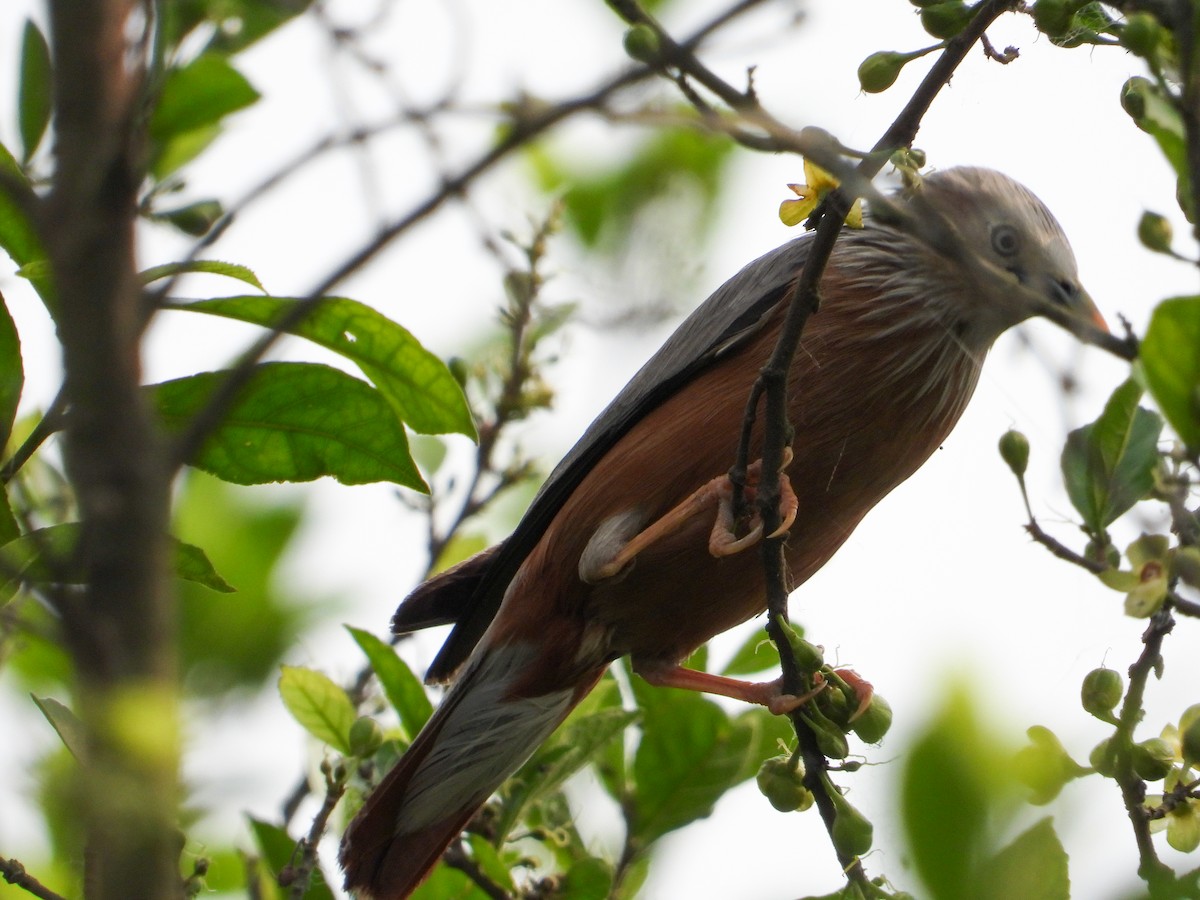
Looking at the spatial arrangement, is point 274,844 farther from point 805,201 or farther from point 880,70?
point 880,70

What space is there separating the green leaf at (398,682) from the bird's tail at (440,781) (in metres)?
0.06

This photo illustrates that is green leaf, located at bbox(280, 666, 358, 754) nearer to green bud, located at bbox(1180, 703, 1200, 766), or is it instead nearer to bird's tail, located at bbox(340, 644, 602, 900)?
bird's tail, located at bbox(340, 644, 602, 900)

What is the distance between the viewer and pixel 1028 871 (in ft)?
4.48

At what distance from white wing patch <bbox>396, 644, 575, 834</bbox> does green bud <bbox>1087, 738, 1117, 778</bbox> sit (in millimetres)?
1970

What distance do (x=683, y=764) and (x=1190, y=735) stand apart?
1.54m

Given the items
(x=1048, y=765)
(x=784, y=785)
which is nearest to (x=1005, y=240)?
(x=784, y=785)

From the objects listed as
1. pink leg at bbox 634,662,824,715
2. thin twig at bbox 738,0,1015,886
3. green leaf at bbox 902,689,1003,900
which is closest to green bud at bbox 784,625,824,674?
thin twig at bbox 738,0,1015,886

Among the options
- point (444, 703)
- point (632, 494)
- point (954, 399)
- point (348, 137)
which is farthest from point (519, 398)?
point (348, 137)

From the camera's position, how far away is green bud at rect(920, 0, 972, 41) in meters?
2.45

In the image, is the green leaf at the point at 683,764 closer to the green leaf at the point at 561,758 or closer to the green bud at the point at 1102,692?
the green leaf at the point at 561,758

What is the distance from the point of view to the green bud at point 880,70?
247cm

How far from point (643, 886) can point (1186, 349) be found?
240 centimetres

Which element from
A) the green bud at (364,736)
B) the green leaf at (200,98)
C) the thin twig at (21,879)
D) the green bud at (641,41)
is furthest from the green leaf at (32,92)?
the green bud at (641,41)

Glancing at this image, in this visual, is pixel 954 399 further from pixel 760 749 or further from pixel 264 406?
pixel 264 406
